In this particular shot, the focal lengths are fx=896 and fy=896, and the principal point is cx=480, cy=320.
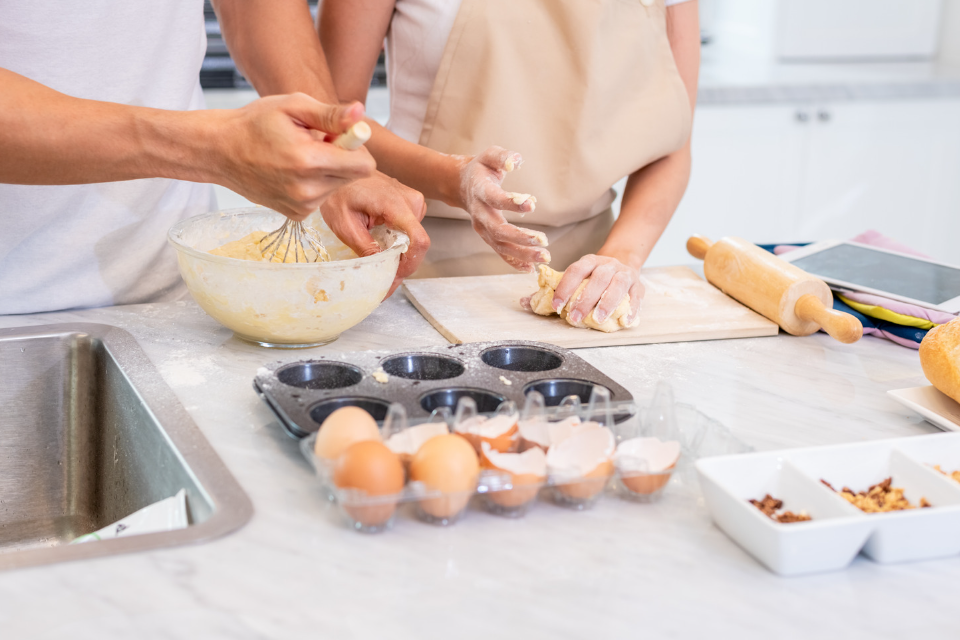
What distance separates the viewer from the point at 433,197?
1.32 meters

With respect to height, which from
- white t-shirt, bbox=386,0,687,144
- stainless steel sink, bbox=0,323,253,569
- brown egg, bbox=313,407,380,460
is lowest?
stainless steel sink, bbox=0,323,253,569

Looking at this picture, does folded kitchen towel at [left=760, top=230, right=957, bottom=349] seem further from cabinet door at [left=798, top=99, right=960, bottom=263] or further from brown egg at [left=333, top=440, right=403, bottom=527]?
cabinet door at [left=798, top=99, right=960, bottom=263]

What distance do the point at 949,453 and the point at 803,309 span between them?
41 cm

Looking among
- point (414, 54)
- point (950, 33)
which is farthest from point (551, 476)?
point (950, 33)

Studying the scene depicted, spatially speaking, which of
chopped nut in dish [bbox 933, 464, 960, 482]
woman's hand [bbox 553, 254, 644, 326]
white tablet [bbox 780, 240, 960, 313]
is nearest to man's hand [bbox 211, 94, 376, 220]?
woman's hand [bbox 553, 254, 644, 326]

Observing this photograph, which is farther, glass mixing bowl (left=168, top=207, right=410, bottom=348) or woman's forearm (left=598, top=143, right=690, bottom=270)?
woman's forearm (left=598, top=143, right=690, bottom=270)

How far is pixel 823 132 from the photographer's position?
2.75m

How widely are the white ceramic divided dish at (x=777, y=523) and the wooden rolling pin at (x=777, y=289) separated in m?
0.46

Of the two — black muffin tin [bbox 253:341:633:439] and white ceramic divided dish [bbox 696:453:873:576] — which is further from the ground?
black muffin tin [bbox 253:341:633:439]

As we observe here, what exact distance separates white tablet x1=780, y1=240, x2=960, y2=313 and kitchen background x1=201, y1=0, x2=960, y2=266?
1.32m

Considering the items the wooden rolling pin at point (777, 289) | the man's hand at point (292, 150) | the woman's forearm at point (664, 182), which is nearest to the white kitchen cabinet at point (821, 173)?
the woman's forearm at point (664, 182)

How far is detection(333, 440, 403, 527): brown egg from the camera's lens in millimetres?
645

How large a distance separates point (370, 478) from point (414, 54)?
93 cm

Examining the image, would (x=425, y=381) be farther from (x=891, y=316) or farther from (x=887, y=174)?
(x=887, y=174)
